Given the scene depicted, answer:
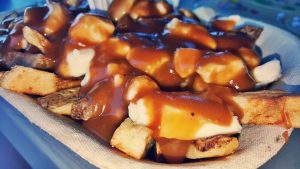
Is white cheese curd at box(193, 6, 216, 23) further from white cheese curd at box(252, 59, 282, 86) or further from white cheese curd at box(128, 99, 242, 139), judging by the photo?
white cheese curd at box(128, 99, 242, 139)

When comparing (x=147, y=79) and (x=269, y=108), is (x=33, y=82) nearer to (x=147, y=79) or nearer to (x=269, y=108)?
(x=147, y=79)

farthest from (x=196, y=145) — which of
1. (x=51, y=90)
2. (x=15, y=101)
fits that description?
(x=15, y=101)

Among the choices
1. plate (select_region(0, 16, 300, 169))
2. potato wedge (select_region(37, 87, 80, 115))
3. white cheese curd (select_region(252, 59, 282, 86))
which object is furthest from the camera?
white cheese curd (select_region(252, 59, 282, 86))

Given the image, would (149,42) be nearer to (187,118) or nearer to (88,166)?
(187,118)

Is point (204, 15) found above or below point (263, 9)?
above

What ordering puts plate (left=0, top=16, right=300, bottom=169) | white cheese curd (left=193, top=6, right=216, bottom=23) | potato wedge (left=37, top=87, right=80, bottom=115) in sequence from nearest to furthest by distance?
plate (left=0, top=16, right=300, bottom=169), potato wedge (left=37, top=87, right=80, bottom=115), white cheese curd (left=193, top=6, right=216, bottom=23)

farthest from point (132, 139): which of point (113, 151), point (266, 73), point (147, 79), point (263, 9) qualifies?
point (263, 9)

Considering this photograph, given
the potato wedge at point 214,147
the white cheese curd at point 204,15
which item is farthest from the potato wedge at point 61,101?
the white cheese curd at point 204,15

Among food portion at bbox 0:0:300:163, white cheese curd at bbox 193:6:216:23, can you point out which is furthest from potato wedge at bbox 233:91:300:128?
white cheese curd at bbox 193:6:216:23
